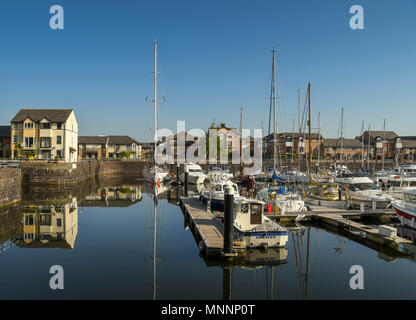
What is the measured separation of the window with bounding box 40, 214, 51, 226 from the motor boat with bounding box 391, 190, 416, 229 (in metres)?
27.2

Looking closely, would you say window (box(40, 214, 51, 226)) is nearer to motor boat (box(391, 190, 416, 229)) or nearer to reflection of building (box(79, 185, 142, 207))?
reflection of building (box(79, 185, 142, 207))

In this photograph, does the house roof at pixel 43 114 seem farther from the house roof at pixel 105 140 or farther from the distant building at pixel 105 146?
the house roof at pixel 105 140

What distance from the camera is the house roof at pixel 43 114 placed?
6581 cm

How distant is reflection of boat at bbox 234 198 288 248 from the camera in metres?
18.2

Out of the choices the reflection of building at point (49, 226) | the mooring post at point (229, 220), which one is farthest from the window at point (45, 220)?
the mooring post at point (229, 220)

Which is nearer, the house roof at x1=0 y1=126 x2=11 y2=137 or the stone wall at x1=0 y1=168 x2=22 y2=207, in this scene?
the stone wall at x1=0 y1=168 x2=22 y2=207

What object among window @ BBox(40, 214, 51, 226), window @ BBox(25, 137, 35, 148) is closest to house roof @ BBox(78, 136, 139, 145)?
window @ BBox(25, 137, 35, 148)

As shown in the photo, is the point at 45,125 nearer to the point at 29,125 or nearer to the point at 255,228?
the point at 29,125

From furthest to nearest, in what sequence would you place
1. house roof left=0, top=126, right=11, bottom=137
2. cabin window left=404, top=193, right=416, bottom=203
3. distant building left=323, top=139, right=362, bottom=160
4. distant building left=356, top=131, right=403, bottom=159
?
distant building left=356, top=131, right=403, bottom=159 < distant building left=323, top=139, right=362, bottom=160 < house roof left=0, top=126, right=11, bottom=137 < cabin window left=404, top=193, right=416, bottom=203

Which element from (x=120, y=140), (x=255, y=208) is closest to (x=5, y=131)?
(x=120, y=140)

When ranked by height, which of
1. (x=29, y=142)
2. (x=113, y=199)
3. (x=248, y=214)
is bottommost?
(x=113, y=199)

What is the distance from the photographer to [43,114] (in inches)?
2640

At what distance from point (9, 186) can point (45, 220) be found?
8.88m
